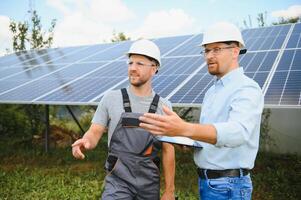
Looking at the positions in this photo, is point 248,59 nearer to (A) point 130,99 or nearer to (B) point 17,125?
(A) point 130,99

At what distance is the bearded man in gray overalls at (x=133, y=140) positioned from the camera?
2994 millimetres

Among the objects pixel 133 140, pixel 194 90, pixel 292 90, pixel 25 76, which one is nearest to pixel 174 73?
pixel 194 90

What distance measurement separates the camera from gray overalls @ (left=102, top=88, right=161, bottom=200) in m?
2.99

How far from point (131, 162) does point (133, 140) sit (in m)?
0.18

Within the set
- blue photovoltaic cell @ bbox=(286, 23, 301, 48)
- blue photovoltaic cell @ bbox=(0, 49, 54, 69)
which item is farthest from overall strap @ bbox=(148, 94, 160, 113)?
blue photovoltaic cell @ bbox=(0, 49, 54, 69)

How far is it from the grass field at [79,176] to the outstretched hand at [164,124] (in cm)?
458

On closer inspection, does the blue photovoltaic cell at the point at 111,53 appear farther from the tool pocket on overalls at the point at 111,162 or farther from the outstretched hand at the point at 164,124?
the outstretched hand at the point at 164,124

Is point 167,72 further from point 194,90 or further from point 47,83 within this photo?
point 47,83

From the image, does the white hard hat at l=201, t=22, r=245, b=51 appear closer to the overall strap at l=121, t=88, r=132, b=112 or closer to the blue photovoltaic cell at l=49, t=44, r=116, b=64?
the overall strap at l=121, t=88, r=132, b=112

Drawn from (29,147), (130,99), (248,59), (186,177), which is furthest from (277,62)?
(29,147)

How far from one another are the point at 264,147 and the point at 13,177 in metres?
7.27

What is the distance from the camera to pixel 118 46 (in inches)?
436

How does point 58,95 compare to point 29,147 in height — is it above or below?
above

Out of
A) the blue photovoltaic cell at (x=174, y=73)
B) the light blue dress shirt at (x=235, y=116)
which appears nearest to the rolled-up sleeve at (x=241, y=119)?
the light blue dress shirt at (x=235, y=116)
